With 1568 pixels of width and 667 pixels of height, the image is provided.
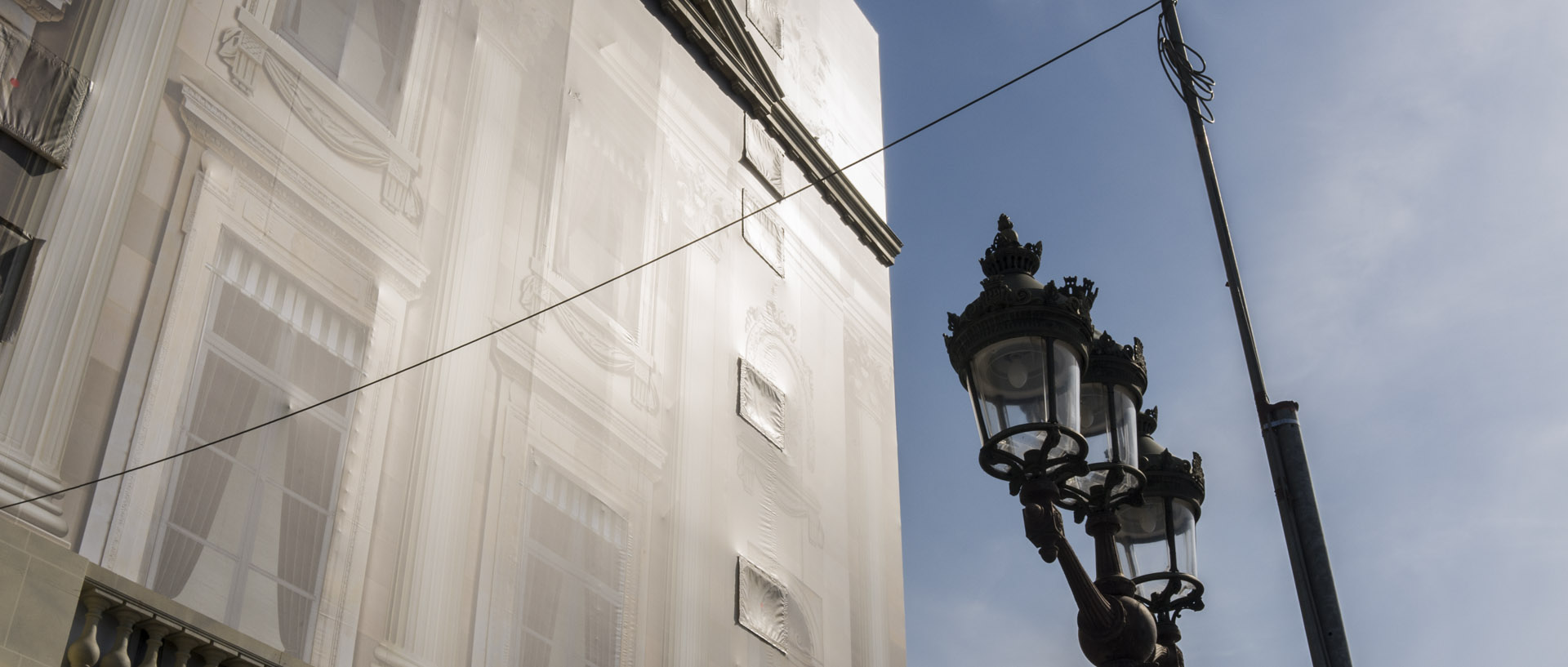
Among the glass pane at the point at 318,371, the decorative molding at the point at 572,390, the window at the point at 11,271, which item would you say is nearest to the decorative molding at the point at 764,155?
the decorative molding at the point at 572,390

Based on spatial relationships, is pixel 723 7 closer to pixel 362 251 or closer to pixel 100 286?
pixel 362 251

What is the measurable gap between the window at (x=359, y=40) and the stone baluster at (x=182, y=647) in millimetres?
4118

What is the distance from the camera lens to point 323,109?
906 centimetres

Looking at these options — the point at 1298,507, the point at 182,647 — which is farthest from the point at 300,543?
the point at 1298,507

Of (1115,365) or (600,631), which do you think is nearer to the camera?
(1115,365)

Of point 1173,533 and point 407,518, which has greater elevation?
point 407,518

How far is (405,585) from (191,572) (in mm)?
1621

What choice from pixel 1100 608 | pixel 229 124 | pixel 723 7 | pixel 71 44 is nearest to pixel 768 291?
pixel 723 7

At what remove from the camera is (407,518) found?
8.72m

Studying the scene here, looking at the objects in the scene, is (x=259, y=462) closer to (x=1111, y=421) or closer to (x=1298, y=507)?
(x=1111, y=421)

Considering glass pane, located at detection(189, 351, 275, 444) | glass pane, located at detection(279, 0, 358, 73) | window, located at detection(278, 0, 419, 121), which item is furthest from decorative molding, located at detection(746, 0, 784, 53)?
glass pane, located at detection(189, 351, 275, 444)

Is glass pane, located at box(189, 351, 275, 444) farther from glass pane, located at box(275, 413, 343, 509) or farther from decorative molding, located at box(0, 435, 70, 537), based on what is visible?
decorative molding, located at box(0, 435, 70, 537)

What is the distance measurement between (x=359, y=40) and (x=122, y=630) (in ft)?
15.4

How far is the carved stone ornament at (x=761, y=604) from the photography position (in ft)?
39.9
